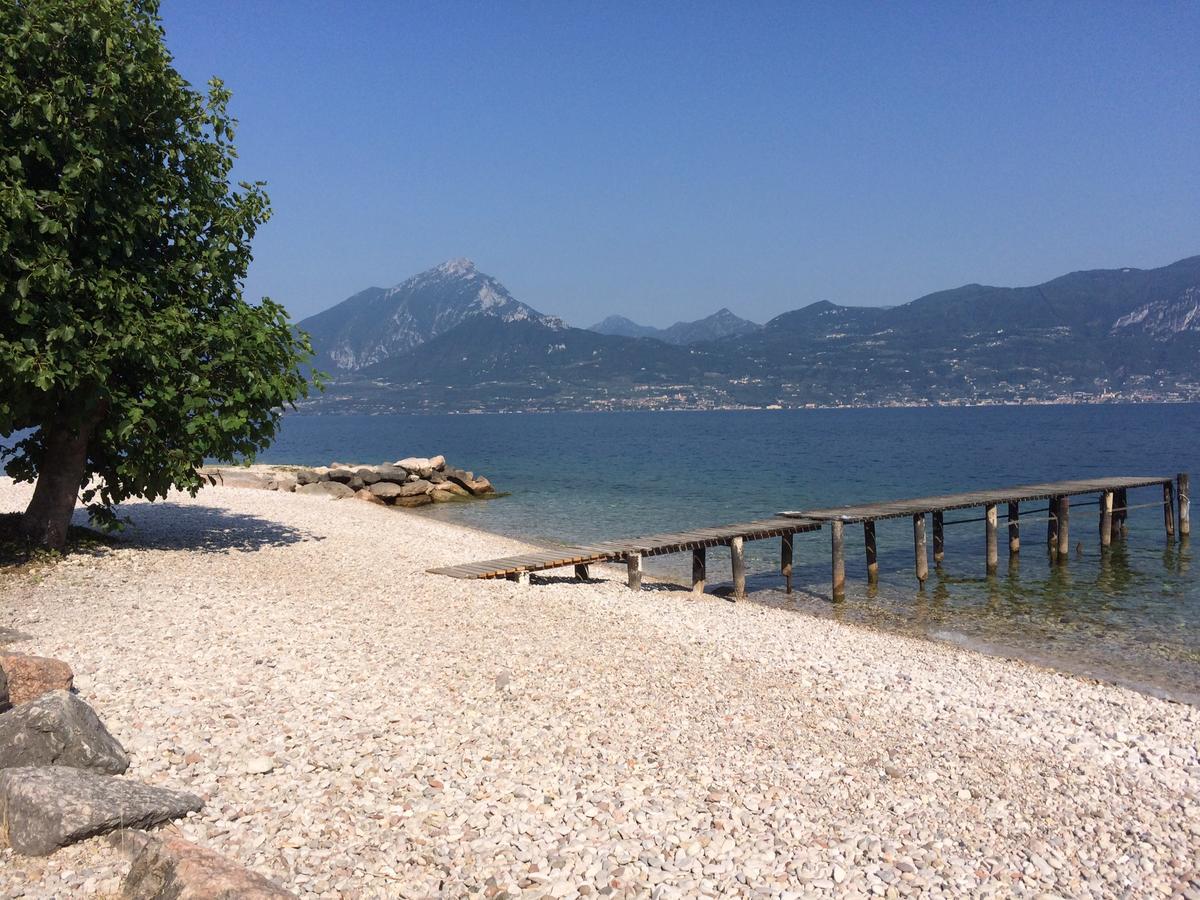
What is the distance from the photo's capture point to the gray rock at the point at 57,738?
664cm

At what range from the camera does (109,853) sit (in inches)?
230

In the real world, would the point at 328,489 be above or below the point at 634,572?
below

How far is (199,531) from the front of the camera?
20125 millimetres

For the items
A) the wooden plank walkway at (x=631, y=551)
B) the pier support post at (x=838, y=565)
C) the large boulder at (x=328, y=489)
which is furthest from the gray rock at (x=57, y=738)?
the large boulder at (x=328, y=489)

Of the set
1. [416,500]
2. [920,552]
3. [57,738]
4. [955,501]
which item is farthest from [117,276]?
[416,500]

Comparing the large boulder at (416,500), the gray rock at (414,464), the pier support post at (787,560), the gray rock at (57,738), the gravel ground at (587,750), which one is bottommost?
the large boulder at (416,500)

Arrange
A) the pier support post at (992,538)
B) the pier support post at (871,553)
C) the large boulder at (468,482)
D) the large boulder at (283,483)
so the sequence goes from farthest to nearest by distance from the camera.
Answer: the large boulder at (468,482) → the large boulder at (283,483) → the pier support post at (992,538) → the pier support post at (871,553)

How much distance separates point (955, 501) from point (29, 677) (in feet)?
84.8

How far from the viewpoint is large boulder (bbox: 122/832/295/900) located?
16.2 ft

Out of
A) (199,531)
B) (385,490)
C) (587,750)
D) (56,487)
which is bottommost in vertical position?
(385,490)

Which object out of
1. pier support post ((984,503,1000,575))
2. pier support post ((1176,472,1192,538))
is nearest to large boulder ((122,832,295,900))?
pier support post ((984,503,1000,575))

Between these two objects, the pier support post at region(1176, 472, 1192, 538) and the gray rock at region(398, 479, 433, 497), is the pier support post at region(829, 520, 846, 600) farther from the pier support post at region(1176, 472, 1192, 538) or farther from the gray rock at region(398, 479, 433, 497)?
the gray rock at region(398, 479, 433, 497)

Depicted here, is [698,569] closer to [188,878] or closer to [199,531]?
[199,531]

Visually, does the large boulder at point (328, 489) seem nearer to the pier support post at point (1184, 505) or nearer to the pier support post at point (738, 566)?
the pier support post at point (738, 566)
